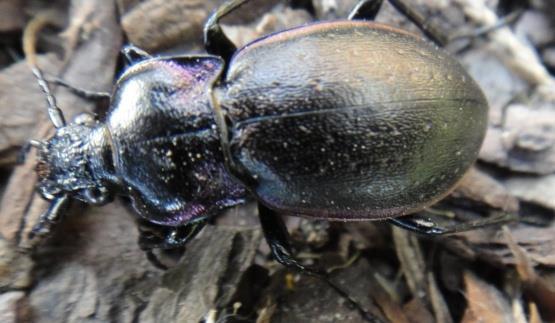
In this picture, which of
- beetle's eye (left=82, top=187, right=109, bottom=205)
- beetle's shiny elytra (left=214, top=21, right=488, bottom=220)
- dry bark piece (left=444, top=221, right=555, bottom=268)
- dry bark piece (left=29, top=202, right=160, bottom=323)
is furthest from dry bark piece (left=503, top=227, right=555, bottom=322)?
beetle's eye (left=82, top=187, right=109, bottom=205)

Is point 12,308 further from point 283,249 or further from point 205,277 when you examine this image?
point 283,249

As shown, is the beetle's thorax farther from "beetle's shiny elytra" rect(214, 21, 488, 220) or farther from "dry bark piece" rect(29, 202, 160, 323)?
"beetle's shiny elytra" rect(214, 21, 488, 220)

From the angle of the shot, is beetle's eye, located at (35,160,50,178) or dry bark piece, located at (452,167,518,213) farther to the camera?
dry bark piece, located at (452,167,518,213)

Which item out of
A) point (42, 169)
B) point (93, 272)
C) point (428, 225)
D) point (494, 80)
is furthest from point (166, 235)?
point (494, 80)

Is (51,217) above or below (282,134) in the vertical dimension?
below

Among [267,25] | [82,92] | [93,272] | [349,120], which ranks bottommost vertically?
[93,272]

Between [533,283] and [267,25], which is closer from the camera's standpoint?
[533,283]

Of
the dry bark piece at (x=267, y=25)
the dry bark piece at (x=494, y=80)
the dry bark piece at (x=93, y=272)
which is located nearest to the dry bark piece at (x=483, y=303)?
the dry bark piece at (x=494, y=80)
